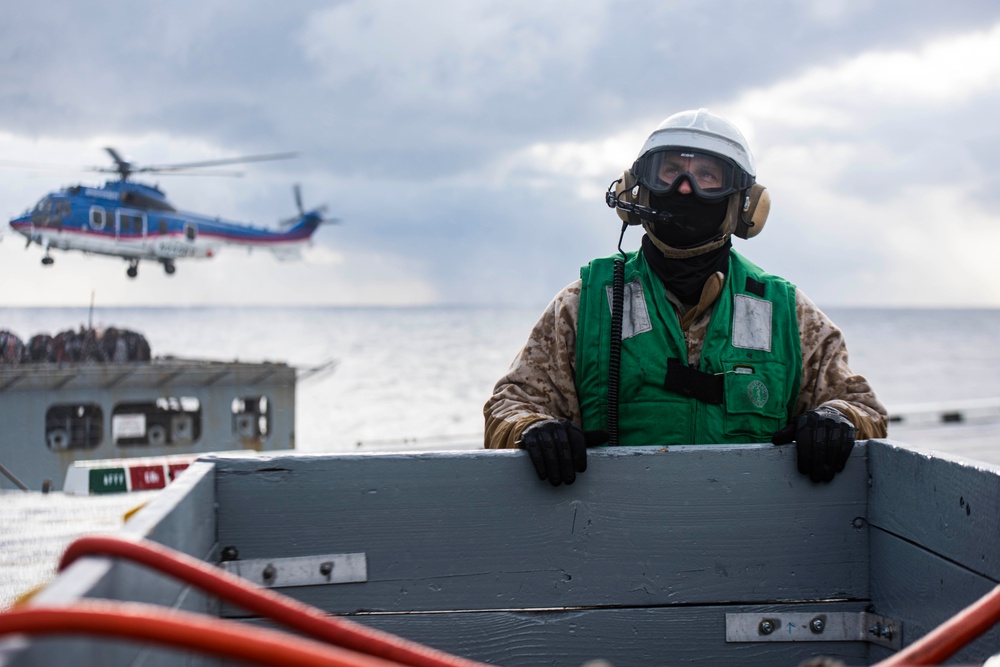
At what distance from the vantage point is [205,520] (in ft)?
6.94

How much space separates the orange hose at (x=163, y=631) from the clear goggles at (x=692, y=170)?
2.52m

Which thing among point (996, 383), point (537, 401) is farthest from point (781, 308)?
point (996, 383)

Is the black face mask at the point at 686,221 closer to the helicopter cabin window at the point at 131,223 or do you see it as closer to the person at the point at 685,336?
the person at the point at 685,336

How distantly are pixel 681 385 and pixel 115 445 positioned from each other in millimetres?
33652

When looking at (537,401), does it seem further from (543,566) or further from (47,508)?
(47,508)

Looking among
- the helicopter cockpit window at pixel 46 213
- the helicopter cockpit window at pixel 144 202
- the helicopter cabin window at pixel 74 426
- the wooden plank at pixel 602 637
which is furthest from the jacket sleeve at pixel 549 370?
the helicopter cockpit window at pixel 144 202

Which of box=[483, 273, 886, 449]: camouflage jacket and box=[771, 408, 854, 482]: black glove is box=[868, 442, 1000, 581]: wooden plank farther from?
box=[483, 273, 886, 449]: camouflage jacket

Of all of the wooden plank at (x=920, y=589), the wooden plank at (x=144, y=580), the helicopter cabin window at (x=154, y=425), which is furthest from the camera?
the helicopter cabin window at (x=154, y=425)

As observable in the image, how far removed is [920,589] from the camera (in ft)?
7.36

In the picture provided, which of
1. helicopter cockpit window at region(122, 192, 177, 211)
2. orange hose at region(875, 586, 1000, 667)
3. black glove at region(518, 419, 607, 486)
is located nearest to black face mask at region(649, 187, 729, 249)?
black glove at region(518, 419, 607, 486)

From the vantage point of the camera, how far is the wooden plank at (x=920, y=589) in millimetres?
2033

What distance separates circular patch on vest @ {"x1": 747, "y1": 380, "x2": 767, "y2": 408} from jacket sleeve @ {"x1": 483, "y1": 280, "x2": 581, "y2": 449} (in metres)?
0.58

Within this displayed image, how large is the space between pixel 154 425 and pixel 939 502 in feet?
115

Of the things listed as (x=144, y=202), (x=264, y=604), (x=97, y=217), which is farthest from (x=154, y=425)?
(x=264, y=604)
